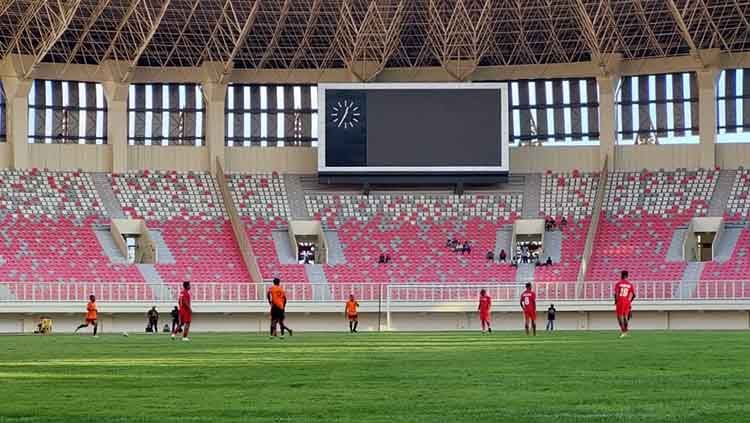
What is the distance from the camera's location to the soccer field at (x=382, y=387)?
1305 centimetres

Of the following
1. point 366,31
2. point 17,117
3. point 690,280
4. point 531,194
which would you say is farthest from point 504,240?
point 17,117

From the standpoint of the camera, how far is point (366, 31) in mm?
69000

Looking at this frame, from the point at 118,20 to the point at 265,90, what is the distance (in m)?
8.87

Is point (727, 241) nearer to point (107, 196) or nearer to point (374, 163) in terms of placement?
point (374, 163)

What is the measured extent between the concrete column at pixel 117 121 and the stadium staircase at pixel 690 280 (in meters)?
24.7

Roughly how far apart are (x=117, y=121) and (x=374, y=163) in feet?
38.6

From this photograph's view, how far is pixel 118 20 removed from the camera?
67750mm

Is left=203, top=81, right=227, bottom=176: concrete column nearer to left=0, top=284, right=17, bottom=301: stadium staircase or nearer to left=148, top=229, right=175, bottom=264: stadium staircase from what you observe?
left=148, top=229, right=175, bottom=264: stadium staircase

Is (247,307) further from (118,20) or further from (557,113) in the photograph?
(557,113)

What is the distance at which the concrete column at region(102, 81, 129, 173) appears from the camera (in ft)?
236

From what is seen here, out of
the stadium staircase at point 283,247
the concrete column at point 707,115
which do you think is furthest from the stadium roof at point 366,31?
the stadium staircase at point 283,247

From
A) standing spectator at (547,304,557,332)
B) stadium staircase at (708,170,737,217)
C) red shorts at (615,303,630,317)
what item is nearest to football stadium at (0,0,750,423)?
stadium staircase at (708,170,737,217)

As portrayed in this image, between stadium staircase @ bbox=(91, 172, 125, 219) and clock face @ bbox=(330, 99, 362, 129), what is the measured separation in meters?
9.80

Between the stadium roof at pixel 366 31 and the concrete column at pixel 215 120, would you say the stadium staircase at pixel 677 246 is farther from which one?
the concrete column at pixel 215 120
